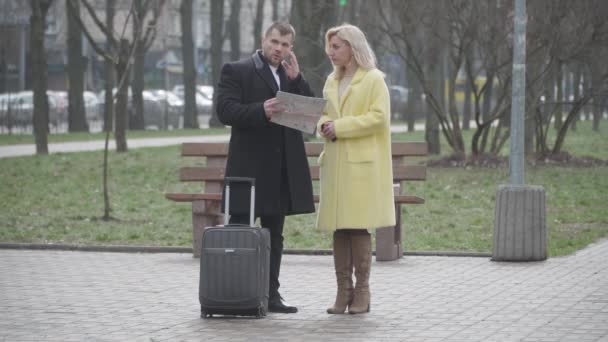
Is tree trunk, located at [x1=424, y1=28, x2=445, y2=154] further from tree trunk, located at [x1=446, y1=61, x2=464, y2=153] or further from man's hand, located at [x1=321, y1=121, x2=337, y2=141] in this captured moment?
man's hand, located at [x1=321, y1=121, x2=337, y2=141]

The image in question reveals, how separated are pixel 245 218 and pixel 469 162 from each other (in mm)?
17116

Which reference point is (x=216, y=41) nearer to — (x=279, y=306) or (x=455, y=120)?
(x=455, y=120)

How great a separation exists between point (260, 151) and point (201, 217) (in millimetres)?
3200

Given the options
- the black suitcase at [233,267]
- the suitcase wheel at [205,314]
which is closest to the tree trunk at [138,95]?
the suitcase wheel at [205,314]

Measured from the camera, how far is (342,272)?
840 centimetres

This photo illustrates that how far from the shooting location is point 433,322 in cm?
793

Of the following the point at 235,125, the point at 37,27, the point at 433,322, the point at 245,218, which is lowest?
the point at 433,322

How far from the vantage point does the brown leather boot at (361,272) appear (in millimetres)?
8328

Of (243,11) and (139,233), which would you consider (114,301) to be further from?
(243,11)

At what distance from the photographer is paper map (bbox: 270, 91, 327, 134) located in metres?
7.89

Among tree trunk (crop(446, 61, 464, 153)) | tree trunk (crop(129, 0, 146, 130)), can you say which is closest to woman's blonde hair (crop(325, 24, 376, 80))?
tree trunk (crop(446, 61, 464, 153))

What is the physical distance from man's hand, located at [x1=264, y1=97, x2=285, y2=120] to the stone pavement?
4.23 ft

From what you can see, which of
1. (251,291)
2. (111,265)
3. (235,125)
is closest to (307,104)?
(235,125)

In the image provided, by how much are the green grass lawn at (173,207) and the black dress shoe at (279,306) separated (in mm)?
4024
